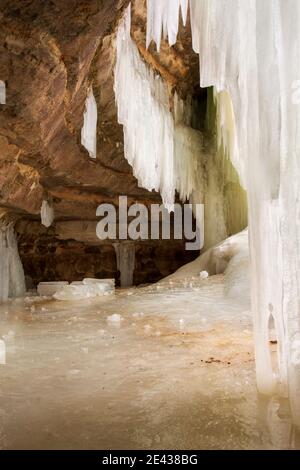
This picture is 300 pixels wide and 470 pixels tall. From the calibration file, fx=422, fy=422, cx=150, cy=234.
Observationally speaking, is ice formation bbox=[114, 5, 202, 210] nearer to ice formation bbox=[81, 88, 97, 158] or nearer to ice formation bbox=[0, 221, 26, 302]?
ice formation bbox=[81, 88, 97, 158]

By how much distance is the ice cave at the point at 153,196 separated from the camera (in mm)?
2629

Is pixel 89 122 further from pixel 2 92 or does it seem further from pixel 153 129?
pixel 153 129

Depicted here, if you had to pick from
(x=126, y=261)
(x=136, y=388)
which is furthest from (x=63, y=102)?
(x=126, y=261)

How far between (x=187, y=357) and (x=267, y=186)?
6.52 ft

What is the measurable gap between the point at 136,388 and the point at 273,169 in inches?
73.7

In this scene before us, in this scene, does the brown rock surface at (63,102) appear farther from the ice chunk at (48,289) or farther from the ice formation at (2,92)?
the ice chunk at (48,289)

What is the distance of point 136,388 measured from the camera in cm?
317

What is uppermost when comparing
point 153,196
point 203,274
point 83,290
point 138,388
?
point 153,196

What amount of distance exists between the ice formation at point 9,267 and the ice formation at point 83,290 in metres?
1.53

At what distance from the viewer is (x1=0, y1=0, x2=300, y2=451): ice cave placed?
263 centimetres

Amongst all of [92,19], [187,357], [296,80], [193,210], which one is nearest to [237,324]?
[187,357]

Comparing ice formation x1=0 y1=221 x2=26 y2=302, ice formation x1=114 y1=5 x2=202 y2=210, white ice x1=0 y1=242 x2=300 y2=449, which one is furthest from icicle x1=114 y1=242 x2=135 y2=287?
white ice x1=0 y1=242 x2=300 y2=449

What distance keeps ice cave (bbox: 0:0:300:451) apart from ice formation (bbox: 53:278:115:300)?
0.17 feet

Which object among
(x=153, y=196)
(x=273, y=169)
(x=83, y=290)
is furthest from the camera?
(x=153, y=196)
